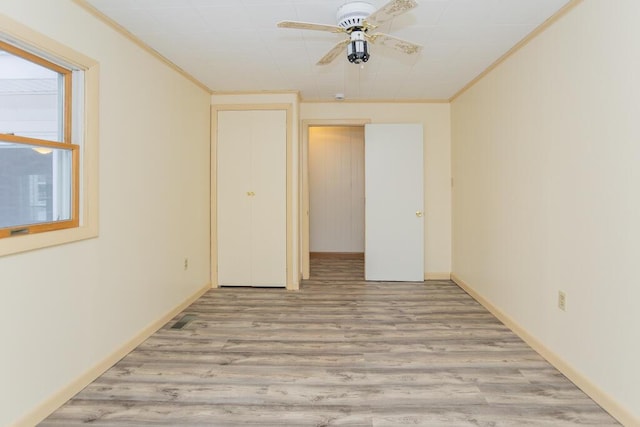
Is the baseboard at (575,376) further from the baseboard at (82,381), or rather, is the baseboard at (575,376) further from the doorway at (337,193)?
the doorway at (337,193)

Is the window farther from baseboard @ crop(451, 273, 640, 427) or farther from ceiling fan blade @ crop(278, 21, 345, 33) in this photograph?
baseboard @ crop(451, 273, 640, 427)

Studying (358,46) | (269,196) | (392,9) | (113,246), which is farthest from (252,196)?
(392,9)

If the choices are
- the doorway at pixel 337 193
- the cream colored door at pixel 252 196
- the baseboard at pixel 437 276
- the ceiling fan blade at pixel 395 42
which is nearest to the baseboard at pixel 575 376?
the baseboard at pixel 437 276

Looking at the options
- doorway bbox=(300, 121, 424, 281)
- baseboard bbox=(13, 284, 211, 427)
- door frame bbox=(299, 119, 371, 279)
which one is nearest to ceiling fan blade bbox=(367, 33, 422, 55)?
doorway bbox=(300, 121, 424, 281)

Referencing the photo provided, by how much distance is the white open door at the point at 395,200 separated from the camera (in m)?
4.98

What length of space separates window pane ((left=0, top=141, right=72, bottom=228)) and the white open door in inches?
138

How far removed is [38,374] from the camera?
78.9 inches

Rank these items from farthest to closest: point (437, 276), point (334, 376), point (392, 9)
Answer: point (437, 276), point (334, 376), point (392, 9)

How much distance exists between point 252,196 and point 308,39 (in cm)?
215

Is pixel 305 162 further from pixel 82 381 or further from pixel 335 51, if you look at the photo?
pixel 82 381

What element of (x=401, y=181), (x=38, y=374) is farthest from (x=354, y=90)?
(x=38, y=374)

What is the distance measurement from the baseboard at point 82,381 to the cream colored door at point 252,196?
4.36ft

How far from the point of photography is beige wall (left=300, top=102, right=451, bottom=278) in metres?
5.09

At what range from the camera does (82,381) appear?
233 cm
